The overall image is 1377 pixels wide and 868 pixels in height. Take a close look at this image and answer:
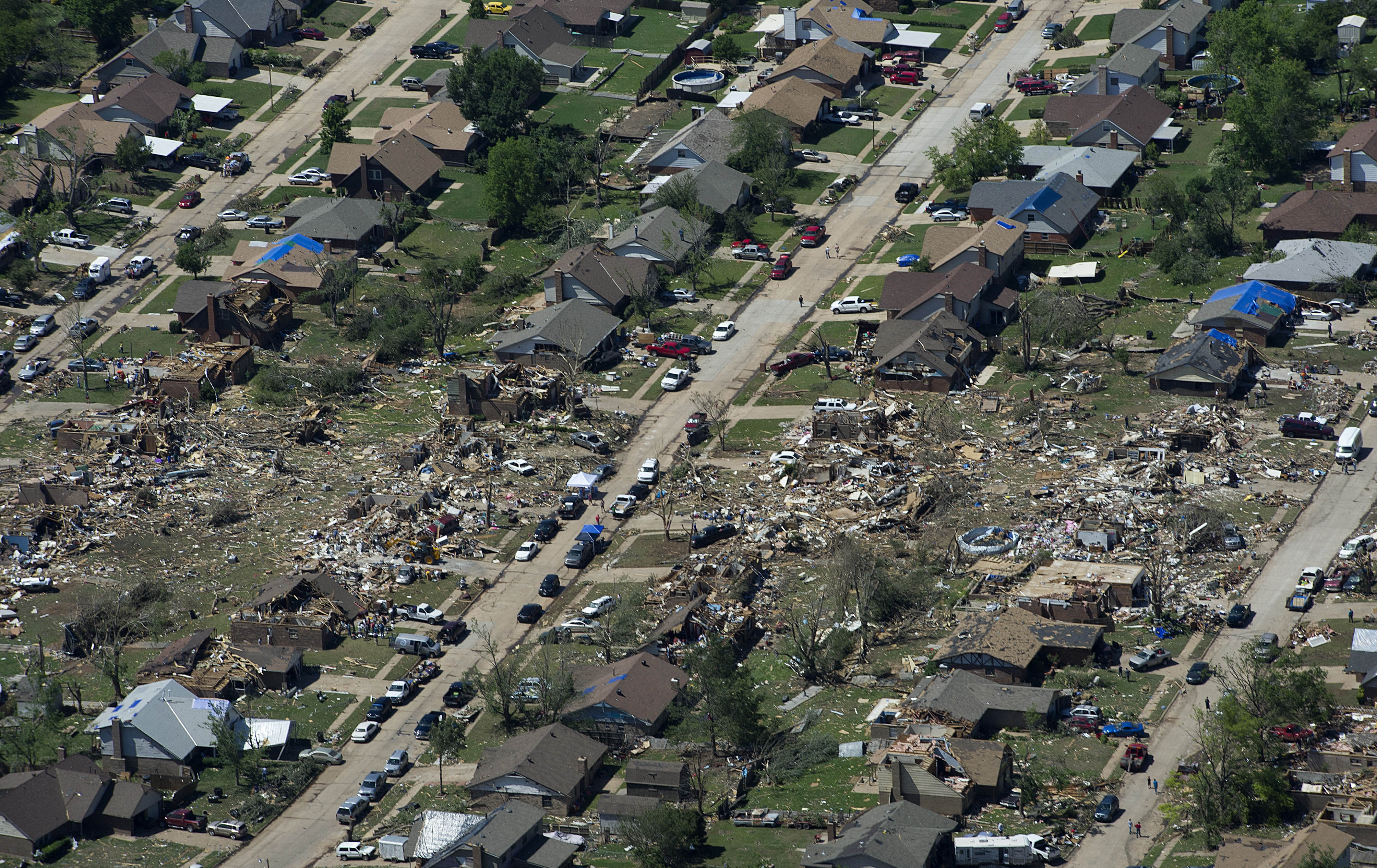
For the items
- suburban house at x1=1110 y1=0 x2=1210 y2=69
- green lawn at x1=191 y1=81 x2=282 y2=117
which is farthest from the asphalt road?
green lawn at x1=191 y1=81 x2=282 y2=117

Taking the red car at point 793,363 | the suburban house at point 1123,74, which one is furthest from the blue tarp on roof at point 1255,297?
the suburban house at point 1123,74

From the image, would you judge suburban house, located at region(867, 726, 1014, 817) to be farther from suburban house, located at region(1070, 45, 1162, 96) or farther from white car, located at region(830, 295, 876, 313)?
suburban house, located at region(1070, 45, 1162, 96)

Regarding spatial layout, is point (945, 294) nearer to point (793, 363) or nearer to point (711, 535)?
point (793, 363)

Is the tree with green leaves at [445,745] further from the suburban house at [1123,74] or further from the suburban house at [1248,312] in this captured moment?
the suburban house at [1123,74]

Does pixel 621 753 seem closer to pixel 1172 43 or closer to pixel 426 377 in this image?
pixel 426 377

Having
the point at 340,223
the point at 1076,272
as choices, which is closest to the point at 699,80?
the point at 340,223

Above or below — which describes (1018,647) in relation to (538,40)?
below
